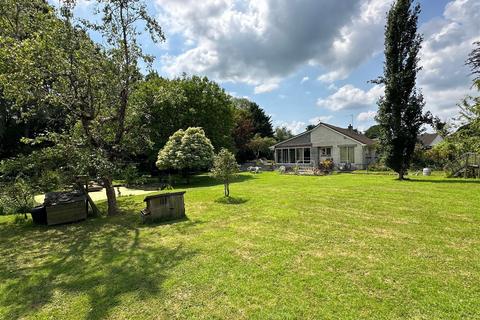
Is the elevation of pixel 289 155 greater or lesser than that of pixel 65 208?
greater

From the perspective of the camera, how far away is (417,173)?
2030 centimetres

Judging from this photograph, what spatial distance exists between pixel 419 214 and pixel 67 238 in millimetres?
9884

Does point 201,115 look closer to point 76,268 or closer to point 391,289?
point 76,268

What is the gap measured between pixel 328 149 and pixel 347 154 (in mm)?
2208

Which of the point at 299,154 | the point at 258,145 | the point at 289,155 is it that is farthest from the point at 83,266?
the point at 258,145

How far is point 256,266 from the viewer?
460 cm

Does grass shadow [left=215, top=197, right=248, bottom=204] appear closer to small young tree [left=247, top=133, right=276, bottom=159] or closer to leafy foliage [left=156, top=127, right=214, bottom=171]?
leafy foliage [left=156, top=127, right=214, bottom=171]

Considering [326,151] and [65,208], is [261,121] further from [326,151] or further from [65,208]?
[65,208]

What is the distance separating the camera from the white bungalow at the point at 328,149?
25.0m

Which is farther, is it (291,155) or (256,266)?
(291,155)

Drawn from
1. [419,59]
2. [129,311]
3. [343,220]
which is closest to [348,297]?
[129,311]

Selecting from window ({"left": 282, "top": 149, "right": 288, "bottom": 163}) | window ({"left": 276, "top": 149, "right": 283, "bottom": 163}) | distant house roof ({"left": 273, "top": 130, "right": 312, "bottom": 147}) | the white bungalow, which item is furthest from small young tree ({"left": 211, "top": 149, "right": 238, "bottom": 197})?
window ({"left": 276, "top": 149, "right": 283, "bottom": 163})

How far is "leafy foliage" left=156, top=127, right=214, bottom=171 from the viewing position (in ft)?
58.0

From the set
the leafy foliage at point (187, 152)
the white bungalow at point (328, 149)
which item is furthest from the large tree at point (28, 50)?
the white bungalow at point (328, 149)
